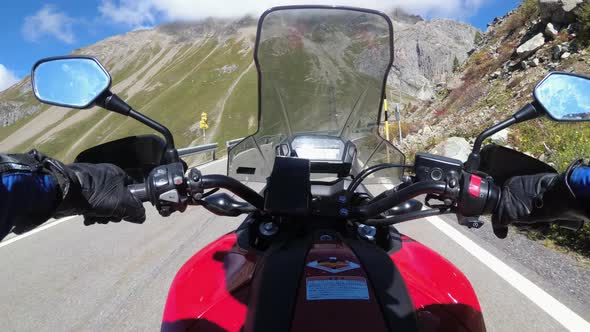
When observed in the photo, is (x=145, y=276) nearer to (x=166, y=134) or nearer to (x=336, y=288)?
(x=166, y=134)

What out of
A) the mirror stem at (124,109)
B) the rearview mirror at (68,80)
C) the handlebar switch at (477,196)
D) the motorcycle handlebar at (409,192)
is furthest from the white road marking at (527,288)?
the rearview mirror at (68,80)

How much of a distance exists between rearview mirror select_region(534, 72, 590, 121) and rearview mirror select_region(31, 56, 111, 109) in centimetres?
187

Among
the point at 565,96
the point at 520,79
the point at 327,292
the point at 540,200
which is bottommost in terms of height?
the point at 327,292

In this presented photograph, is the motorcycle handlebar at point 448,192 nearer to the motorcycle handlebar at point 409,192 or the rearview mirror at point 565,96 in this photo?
the motorcycle handlebar at point 409,192

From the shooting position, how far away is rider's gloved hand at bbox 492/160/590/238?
1.42m

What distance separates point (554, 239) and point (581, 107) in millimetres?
3650

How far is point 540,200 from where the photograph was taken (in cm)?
152

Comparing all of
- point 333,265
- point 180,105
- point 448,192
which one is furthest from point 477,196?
point 180,105

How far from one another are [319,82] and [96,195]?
1523 mm

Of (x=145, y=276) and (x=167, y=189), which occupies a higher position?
(x=167, y=189)

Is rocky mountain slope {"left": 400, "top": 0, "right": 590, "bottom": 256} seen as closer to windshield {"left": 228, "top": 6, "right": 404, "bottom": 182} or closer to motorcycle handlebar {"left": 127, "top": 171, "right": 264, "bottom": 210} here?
windshield {"left": 228, "top": 6, "right": 404, "bottom": 182}

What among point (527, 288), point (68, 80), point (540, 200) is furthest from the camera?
point (527, 288)

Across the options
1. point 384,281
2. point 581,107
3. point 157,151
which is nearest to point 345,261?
point 384,281

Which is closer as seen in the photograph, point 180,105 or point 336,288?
point 336,288
